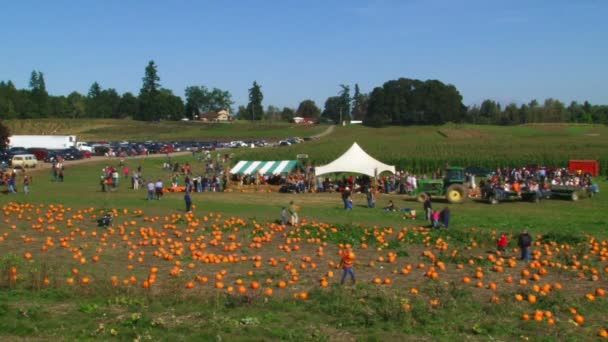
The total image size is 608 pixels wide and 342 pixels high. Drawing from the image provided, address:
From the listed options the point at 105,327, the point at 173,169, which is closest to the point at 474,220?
the point at 105,327

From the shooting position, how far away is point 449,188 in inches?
1441

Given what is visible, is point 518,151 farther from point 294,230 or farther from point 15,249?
point 15,249

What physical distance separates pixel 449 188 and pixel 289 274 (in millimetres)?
20688

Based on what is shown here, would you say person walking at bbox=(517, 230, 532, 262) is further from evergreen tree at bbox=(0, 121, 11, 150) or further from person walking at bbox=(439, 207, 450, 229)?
evergreen tree at bbox=(0, 121, 11, 150)

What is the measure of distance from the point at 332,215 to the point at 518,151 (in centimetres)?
4457

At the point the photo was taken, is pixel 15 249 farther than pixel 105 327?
Yes

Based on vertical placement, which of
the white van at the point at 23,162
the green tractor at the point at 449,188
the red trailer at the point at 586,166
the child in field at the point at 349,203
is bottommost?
the child in field at the point at 349,203

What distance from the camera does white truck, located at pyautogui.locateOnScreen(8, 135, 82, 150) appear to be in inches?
3465

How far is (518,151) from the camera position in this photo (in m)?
70.0

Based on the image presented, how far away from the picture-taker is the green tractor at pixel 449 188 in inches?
1439

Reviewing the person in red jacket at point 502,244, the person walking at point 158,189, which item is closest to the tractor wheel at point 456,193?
the person in red jacket at point 502,244

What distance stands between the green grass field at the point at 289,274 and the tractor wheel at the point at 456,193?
91 cm

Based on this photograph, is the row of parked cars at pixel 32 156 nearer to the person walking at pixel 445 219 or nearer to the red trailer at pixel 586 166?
the person walking at pixel 445 219

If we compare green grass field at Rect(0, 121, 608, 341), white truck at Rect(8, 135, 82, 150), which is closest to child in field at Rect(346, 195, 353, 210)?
green grass field at Rect(0, 121, 608, 341)
